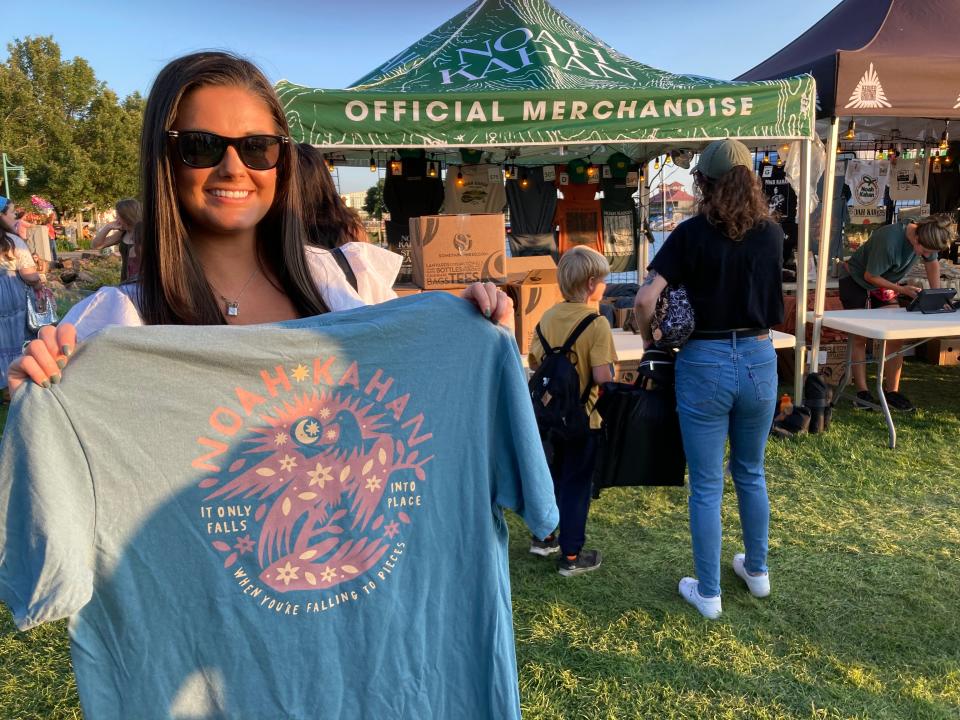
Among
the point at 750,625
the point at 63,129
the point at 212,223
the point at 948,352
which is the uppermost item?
the point at 63,129

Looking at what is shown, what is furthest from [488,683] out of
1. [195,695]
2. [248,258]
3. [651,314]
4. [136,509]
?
[651,314]

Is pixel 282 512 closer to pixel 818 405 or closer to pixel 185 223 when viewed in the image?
pixel 185 223

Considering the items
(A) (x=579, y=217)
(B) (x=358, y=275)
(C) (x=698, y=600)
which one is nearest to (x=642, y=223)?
(A) (x=579, y=217)

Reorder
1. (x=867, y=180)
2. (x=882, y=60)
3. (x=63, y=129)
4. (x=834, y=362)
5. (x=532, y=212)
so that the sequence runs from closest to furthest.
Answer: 1. (x=882, y=60)
2. (x=834, y=362)
3. (x=532, y=212)
4. (x=867, y=180)
5. (x=63, y=129)

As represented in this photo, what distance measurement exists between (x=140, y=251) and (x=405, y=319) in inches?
18.7

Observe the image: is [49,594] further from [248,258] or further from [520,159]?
[520,159]

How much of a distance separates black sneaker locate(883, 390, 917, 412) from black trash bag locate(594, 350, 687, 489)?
12.2ft

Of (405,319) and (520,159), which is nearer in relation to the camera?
(405,319)

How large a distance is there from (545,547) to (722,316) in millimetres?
1579

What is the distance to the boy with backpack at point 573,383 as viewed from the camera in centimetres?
291

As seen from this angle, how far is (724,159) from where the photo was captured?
94.0 inches

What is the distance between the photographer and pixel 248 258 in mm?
1211

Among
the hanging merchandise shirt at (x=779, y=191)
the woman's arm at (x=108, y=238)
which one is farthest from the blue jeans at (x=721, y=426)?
the hanging merchandise shirt at (x=779, y=191)

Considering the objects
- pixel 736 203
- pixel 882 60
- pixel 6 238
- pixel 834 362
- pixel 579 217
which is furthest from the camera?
pixel 579 217
